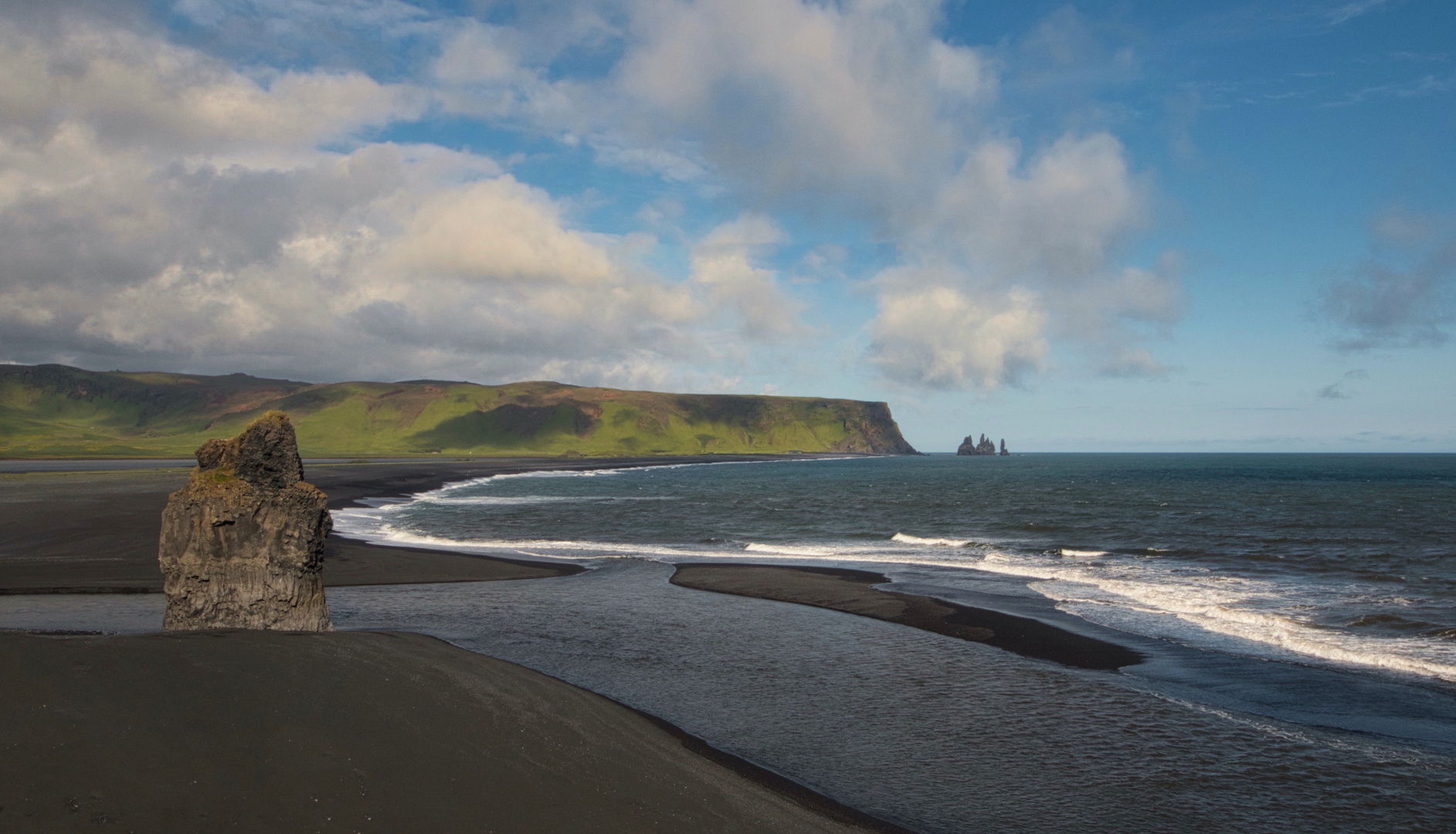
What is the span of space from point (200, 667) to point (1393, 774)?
640 inches

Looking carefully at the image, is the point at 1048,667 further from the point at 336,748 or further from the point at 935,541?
the point at 935,541

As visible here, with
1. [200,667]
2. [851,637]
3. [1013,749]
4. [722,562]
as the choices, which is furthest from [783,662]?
[722,562]

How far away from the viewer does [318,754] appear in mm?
7930

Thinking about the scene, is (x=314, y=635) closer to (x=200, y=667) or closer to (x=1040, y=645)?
(x=200, y=667)

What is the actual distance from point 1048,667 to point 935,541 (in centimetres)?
2595

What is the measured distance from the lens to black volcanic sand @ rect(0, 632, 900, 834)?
20.7ft

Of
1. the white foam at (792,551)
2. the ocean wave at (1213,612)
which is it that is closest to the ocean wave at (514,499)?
the white foam at (792,551)

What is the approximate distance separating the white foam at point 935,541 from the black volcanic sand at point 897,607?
1120 cm

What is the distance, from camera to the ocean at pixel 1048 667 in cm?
1018

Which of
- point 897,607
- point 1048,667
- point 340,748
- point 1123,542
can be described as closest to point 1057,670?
point 1048,667

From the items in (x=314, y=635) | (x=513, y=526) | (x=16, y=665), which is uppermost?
(x=16, y=665)

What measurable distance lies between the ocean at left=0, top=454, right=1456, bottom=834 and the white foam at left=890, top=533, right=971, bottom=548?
835 millimetres

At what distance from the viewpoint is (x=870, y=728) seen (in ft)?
40.8

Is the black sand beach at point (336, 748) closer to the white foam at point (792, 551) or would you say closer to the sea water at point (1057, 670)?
the sea water at point (1057, 670)
